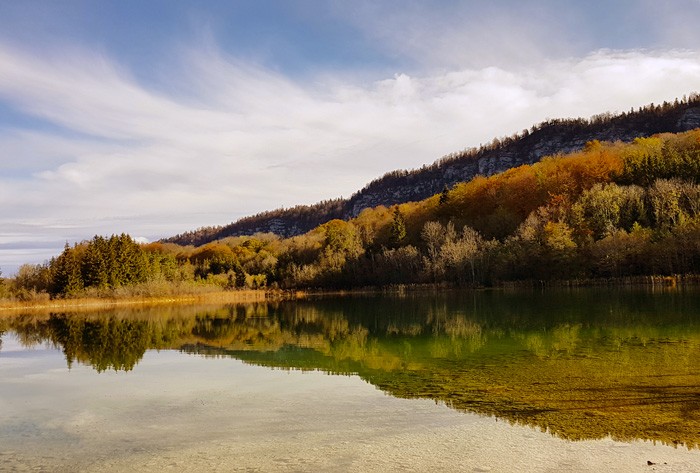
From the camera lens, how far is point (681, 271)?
62.8 metres

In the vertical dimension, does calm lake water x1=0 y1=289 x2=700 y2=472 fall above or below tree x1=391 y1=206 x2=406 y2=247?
below

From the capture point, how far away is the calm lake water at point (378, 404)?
842 centimetres

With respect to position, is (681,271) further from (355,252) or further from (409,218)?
(409,218)

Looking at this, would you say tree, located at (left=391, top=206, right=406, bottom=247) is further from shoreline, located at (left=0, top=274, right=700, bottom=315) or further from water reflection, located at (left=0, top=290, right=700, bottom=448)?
water reflection, located at (left=0, top=290, right=700, bottom=448)

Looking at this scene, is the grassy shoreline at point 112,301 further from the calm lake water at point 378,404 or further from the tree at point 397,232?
the calm lake water at point 378,404

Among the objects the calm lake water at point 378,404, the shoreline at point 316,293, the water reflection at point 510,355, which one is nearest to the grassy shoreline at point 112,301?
the shoreline at point 316,293

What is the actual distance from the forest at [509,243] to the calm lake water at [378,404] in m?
45.9

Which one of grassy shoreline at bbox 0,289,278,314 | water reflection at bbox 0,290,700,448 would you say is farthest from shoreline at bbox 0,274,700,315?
water reflection at bbox 0,290,700,448

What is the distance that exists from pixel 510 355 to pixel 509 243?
61073 mm

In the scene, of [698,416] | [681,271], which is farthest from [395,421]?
[681,271]

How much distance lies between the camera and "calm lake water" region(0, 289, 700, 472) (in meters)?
8.42

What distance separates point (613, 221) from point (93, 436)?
73.7m

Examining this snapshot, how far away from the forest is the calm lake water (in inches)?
1807

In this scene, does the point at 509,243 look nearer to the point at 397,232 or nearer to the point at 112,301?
the point at 397,232
